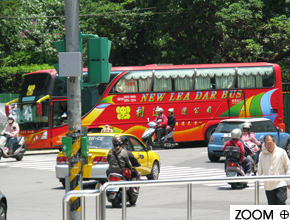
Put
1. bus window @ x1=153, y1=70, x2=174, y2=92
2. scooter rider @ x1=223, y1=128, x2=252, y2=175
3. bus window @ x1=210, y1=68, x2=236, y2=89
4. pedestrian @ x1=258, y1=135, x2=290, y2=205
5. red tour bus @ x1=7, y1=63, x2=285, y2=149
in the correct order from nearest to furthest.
A: pedestrian @ x1=258, y1=135, x2=290, y2=205
scooter rider @ x1=223, y1=128, x2=252, y2=175
red tour bus @ x1=7, y1=63, x2=285, y2=149
bus window @ x1=153, y1=70, x2=174, y2=92
bus window @ x1=210, y1=68, x2=236, y2=89

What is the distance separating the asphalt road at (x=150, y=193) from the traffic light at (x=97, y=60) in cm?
238

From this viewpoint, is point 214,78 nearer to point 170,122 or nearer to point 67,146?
point 170,122

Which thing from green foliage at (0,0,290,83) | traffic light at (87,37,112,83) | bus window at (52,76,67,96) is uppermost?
green foliage at (0,0,290,83)

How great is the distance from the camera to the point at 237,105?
24.5 meters

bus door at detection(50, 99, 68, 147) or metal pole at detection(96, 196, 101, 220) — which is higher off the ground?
metal pole at detection(96, 196, 101, 220)

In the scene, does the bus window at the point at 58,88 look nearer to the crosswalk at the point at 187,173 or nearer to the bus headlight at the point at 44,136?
the bus headlight at the point at 44,136

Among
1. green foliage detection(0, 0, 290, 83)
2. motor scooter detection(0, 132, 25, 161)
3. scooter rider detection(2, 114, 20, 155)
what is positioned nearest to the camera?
motor scooter detection(0, 132, 25, 161)

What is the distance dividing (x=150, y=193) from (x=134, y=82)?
18.0 m

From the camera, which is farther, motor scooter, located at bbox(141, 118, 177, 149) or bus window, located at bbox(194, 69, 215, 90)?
bus window, located at bbox(194, 69, 215, 90)

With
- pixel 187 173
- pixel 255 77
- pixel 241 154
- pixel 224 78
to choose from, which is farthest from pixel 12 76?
pixel 241 154

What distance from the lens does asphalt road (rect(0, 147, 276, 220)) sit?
574 cm

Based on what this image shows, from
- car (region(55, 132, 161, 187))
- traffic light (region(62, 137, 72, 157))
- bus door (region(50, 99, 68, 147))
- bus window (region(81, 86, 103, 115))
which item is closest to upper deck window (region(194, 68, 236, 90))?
bus window (region(81, 86, 103, 115))

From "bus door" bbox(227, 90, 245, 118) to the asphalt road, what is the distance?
2.98 meters

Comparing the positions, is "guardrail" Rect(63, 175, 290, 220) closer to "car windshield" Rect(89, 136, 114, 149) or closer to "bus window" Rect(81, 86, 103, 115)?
"car windshield" Rect(89, 136, 114, 149)
